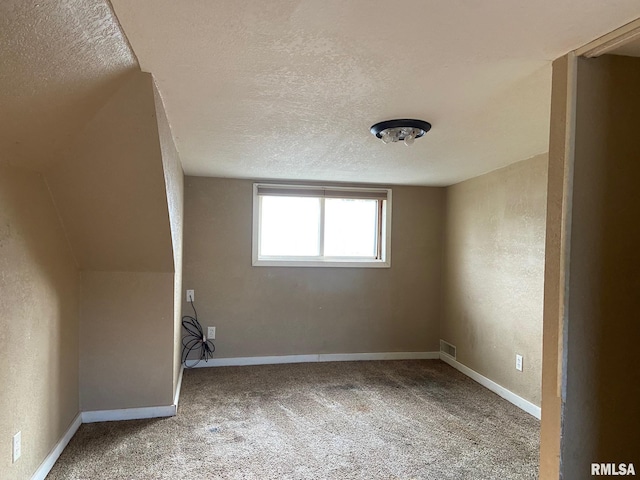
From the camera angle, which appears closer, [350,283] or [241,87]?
[241,87]

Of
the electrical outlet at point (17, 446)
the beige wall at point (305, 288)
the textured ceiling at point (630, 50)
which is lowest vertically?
the electrical outlet at point (17, 446)

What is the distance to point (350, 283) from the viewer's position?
165 inches

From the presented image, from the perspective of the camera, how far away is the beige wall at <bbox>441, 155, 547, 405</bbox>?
288 centimetres

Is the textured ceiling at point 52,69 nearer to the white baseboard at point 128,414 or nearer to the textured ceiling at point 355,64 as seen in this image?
the textured ceiling at point 355,64

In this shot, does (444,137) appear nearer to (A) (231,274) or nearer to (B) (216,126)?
(B) (216,126)

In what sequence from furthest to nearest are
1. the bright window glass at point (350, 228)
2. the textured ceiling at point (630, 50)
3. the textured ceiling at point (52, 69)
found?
the bright window glass at point (350, 228)
the textured ceiling at point (630, 50)
the textured ceiling at point (52, 69)

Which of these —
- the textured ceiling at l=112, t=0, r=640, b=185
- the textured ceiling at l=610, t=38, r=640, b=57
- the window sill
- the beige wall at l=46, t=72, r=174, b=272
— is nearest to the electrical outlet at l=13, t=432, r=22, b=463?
the beige wall at l=46, t=72, r=174, b=272

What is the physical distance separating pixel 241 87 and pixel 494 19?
1.00 metres

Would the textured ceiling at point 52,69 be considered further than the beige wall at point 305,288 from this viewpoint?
No

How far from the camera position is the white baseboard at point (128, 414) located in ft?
8.68

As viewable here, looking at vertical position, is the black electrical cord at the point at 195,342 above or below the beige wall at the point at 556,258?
below

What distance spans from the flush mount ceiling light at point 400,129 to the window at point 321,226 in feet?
6.53

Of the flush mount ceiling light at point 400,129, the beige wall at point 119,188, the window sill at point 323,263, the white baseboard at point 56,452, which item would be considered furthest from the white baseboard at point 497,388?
the white baseboard at point 56,452

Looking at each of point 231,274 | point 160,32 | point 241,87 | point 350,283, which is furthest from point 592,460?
point 231,274
